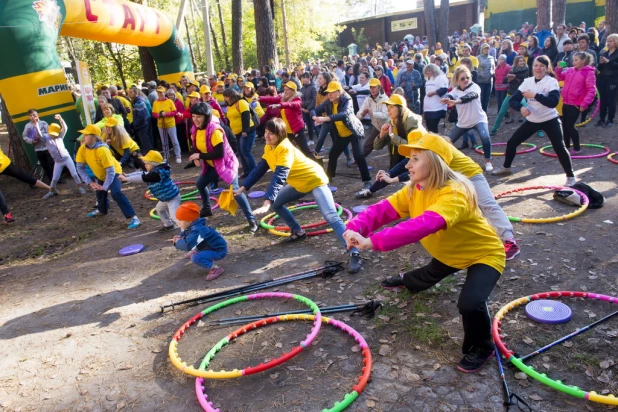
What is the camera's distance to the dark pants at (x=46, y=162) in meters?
13.0

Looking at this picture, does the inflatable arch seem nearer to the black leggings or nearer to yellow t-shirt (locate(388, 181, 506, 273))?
yellow t-shirt (locate(388, 181, 506, 273))

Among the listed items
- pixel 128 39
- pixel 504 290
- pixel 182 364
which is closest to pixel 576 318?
pixel 504 290

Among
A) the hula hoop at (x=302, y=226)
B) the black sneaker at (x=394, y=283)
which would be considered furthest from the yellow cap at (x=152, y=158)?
the black sneaker at (x=394, y=283)

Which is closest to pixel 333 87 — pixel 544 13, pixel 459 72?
pixel 459 72

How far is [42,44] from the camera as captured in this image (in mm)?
12977

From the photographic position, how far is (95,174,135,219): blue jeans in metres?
9.38

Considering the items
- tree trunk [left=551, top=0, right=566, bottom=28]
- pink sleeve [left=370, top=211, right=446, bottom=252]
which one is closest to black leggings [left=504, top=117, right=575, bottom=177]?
pink sleeve [left=370, top=211, right=446, bottom=252]

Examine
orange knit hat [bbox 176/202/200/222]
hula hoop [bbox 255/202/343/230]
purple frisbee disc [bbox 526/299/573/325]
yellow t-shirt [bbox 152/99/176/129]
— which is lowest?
purple frisbee disc [bbox 526/299/573/325]

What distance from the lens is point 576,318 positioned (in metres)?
4.86

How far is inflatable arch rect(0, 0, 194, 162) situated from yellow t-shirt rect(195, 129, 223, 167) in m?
7.61

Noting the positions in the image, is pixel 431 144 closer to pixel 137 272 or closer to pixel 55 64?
pixel 137 272

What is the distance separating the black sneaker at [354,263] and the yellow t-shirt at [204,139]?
3610mm

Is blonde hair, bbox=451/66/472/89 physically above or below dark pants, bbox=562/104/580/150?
above

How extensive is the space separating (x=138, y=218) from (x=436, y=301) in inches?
293
